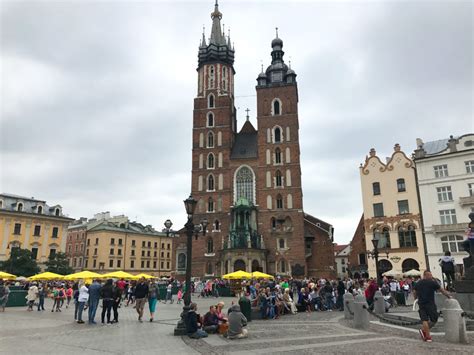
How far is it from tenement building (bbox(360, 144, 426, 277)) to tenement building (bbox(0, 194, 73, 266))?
42365mm

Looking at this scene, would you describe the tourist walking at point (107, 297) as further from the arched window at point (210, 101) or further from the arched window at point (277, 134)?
the arched window at point (210, 101)

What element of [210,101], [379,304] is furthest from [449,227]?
[210,101]

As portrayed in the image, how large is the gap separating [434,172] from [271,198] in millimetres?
20356

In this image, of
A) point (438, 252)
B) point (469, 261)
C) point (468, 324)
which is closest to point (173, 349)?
point (468, 324)

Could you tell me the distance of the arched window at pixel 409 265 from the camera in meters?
39.5

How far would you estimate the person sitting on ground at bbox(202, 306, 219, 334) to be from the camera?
39.1 feet

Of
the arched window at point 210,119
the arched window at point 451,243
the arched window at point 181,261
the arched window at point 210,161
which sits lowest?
the arched window at point 181,261

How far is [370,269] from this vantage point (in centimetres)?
4169

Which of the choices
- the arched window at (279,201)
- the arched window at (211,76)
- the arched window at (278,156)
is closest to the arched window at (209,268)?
the arched window at (279,201)

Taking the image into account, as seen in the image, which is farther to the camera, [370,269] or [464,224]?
[370,269]

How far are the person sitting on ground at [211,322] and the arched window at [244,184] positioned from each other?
1579 inches

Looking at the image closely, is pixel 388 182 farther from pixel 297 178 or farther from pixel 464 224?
pixel 297 178

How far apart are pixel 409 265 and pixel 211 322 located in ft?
112

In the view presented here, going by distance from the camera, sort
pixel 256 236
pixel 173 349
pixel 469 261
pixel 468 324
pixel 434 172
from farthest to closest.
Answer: pixel 256 236, pixel 434 172, pixel 469 261, pixel 468 324, pixel 173 349
